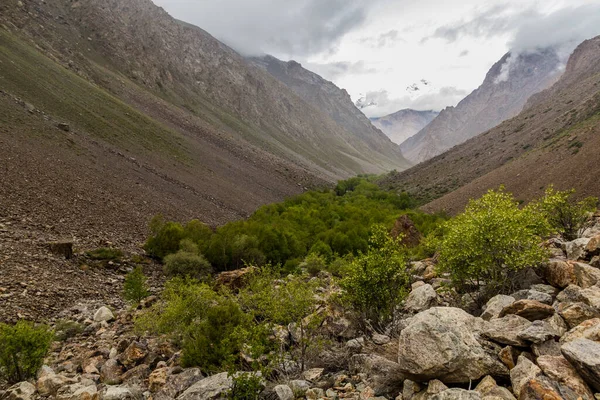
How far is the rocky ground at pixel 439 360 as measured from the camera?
23.5 ft

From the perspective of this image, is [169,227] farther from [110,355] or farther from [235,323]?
[235,323]

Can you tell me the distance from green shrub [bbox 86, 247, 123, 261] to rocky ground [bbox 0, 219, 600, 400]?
1275 cm

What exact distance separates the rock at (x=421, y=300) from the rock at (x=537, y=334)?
15.9 feet

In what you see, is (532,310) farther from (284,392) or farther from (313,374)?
(284,392)

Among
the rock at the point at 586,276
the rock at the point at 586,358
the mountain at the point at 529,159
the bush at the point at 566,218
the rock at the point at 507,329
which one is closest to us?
the rock at the point at 586,358

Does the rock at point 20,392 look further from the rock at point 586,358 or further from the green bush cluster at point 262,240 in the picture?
the rock at point 586,358

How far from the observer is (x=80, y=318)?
1805cm

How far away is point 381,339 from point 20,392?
10658 millimetres

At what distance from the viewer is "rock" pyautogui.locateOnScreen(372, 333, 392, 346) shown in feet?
37.1

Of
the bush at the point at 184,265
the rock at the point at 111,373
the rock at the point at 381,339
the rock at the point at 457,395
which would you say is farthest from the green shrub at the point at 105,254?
the rock at the point at 457,395

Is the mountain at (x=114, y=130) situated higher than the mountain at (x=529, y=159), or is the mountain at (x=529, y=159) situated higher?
the mountain at (x=529, y=159)

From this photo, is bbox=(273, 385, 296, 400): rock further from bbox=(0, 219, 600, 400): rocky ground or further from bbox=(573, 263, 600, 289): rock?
bbox=(573, 263, 600, 289): rock

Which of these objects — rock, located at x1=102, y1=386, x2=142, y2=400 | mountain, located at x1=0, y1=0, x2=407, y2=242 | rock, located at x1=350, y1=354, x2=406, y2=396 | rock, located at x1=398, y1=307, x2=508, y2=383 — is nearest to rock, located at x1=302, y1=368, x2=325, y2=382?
rock, located at x1=350, y1=354, x2=406, y2=396

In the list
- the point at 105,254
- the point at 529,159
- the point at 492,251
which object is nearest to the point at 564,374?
the point at 492,251
